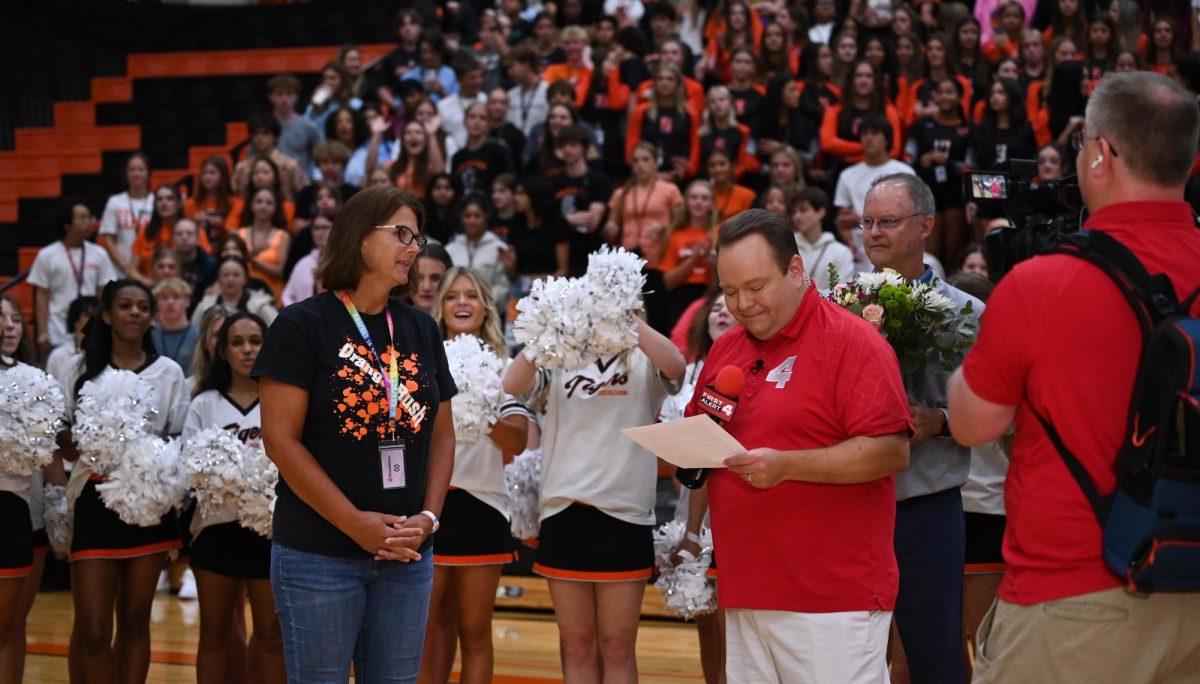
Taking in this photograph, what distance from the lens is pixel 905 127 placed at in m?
9.34

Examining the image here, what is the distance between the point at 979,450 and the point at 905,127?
5506 millimetres

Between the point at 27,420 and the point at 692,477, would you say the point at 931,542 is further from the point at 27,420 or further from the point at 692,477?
the point at 27,420

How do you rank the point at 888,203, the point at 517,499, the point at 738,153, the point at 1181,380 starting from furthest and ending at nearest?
the point at 738,153
the point at 517,499
the point at 888,203
the point at 1181,380

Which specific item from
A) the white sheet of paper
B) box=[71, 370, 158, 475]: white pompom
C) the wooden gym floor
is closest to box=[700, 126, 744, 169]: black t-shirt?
the wooden gym floor

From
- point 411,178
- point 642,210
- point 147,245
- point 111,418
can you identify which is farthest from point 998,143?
point 147,245

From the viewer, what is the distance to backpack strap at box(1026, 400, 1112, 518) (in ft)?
7.17

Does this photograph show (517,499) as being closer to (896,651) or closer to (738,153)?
(896,651)

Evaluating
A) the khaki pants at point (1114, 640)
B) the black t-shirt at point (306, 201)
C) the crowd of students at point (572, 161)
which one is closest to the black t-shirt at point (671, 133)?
the crowd of students at point (572, 161)

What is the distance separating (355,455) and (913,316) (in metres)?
1.53

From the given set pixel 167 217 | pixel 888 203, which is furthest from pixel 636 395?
pixel 167 217

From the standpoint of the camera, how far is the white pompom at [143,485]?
4558 mm

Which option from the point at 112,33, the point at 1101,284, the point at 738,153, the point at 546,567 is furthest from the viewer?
the point at 112,33

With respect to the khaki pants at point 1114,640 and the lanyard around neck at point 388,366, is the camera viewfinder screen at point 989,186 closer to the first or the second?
the khaki pants at point 1114,640

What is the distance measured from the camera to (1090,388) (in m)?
2.21
